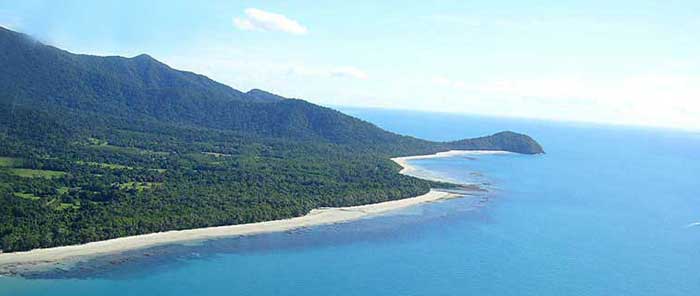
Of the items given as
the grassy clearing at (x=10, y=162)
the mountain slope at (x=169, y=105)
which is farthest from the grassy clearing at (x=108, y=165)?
the mountain slope at (x=169, y=105)

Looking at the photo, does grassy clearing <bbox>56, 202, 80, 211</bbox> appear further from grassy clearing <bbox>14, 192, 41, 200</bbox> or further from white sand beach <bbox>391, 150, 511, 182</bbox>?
white sand beach <bbox>391, 150, 511, 182</bbox>

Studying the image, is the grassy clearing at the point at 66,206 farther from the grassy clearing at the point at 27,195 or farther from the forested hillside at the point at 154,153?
the grassy clearing at the point at 27,195

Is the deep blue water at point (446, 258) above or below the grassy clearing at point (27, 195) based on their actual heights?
below

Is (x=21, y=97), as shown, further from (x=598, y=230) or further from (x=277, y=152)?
(x=598, y=230)

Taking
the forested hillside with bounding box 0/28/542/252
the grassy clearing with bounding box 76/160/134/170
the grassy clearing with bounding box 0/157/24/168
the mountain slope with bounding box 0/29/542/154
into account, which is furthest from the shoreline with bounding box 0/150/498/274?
the mountain slope with bounding box 0/29/542/154

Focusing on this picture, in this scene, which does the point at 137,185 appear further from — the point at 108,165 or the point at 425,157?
the point at 425,157

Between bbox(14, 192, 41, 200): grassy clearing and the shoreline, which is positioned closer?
the shoreline
